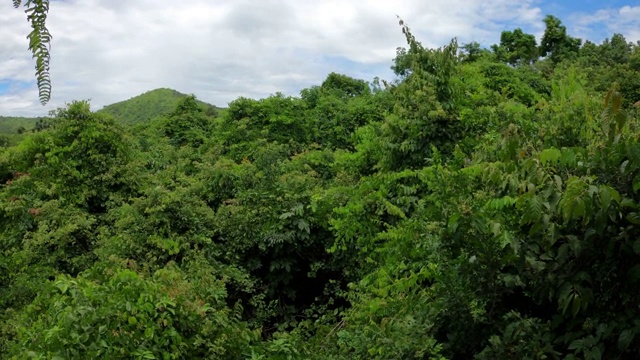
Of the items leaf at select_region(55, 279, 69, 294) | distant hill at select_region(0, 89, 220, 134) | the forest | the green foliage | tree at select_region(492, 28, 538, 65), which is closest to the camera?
the forest

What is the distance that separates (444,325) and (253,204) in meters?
4.90

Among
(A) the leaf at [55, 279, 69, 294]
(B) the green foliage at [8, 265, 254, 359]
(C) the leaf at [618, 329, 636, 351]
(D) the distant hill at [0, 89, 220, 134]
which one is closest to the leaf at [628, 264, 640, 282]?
(C) the leaf at [618, 329, 636, 351]

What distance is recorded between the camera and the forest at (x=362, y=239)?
8.38 ft

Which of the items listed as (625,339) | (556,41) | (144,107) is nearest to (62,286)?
(625,339)

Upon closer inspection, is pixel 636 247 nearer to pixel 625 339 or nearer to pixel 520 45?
pixel 625 339

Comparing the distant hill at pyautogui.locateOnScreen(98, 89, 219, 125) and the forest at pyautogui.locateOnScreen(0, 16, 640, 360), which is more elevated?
the distant hill at pyautogui.locateOnScreen(98, 89, 219, 125)

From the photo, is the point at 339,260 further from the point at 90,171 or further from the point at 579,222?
the point at 579,222

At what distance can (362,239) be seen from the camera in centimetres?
600

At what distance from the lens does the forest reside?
255 cm

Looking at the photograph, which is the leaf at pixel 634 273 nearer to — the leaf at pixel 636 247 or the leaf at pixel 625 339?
the leaf at pixel 636 247

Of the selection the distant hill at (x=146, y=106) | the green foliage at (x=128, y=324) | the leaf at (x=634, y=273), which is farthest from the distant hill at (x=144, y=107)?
the leaf at (x=634, y=273)

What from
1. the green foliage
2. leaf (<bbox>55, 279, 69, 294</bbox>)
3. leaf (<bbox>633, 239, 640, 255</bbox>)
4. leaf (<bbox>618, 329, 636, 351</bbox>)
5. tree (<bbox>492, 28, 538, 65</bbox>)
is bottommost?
the green foliage

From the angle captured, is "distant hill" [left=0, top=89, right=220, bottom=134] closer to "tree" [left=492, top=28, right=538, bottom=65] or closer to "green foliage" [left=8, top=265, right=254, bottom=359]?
"tree" [left=492, top=28, right=538, bottom=65]

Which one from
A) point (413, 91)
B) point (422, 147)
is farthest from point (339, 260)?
point (413, 91)
